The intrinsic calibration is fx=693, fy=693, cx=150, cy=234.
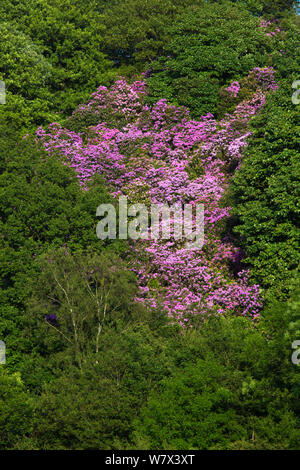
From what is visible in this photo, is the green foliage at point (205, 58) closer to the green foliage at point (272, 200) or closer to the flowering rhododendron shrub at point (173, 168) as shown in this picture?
the flowering rhododendron shrub at point (173, 168)

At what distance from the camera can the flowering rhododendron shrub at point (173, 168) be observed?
2908 cm

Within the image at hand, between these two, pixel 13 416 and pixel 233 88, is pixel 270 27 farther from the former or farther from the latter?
pixel 13 416

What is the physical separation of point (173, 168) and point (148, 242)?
18.4ft

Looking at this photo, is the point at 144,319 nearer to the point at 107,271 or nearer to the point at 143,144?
the point at 107,271

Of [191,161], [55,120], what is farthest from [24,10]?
[191,161]

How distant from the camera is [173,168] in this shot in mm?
34438

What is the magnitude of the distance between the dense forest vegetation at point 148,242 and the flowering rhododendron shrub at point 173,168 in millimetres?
102

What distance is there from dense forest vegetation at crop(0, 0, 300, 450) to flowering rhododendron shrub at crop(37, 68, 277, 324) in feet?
0.34

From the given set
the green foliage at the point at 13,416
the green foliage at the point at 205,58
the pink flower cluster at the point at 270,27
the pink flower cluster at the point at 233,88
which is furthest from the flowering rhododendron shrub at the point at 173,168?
the green foliage at the point at 13,416

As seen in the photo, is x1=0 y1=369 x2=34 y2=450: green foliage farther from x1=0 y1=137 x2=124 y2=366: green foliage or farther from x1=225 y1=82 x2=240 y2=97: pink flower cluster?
x1=225 y1=82 x2=240 y2=97: pink flower cluster

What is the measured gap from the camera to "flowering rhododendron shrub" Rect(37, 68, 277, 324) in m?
29.1

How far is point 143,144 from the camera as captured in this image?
37125mm

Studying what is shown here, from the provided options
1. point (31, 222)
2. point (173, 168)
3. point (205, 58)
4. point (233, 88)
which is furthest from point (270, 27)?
point (31, 222)

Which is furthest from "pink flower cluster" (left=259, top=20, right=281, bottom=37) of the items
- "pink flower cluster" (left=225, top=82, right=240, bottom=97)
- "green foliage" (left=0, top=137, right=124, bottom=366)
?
"green foliage" (left=0, top=137, right=124, bottom=366)
